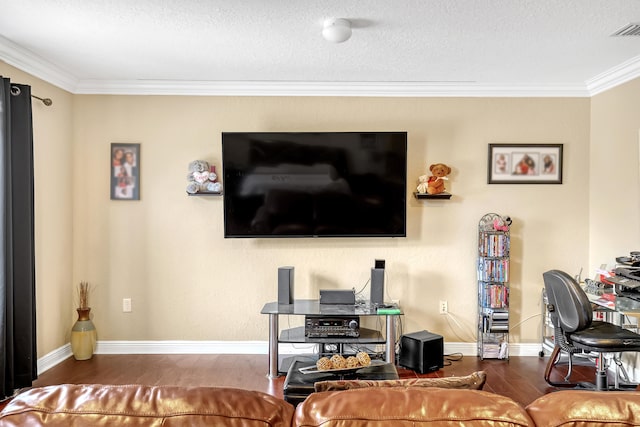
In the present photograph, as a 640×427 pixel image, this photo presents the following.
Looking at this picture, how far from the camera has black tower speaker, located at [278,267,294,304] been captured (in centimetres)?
396

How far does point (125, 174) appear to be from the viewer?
4262mm

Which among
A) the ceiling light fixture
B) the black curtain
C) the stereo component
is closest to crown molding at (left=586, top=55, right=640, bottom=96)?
the ceiling light fixture

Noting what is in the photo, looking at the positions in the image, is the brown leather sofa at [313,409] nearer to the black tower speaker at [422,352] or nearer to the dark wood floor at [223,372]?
the dark wood floor at [223,372]

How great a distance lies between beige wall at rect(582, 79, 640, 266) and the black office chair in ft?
2.67

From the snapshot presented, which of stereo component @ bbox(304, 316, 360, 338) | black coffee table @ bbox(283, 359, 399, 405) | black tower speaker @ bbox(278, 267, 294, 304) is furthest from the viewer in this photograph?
black tower speaker @ bbox(278, 267, 294, 304)

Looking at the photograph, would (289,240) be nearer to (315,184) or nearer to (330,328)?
(315,184)

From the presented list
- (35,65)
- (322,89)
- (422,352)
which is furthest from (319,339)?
(35,65)

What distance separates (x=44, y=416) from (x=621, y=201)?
4.19 m

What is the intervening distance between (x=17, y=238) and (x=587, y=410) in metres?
3.57

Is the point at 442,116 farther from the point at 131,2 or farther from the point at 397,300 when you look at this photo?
the point at 131,2

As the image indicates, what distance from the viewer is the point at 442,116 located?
169 inches

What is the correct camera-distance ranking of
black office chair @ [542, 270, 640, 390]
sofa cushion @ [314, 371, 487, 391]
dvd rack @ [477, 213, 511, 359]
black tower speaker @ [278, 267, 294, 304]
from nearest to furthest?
sofa cushion @ [314, 371, 487, 391], black office chair @ [542, 270, 640, 390], black tower speaker @ [278, 267, 294, 304], dvd rack @ [477, 213, 511, 359]

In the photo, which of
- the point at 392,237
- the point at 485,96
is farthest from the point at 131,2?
the point at 485,96

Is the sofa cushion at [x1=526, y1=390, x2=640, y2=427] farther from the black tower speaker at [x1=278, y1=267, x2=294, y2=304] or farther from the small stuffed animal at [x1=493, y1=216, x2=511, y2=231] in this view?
A: the small stuffed animal at [x1=493, y1=216, x2=511, y2=231]
